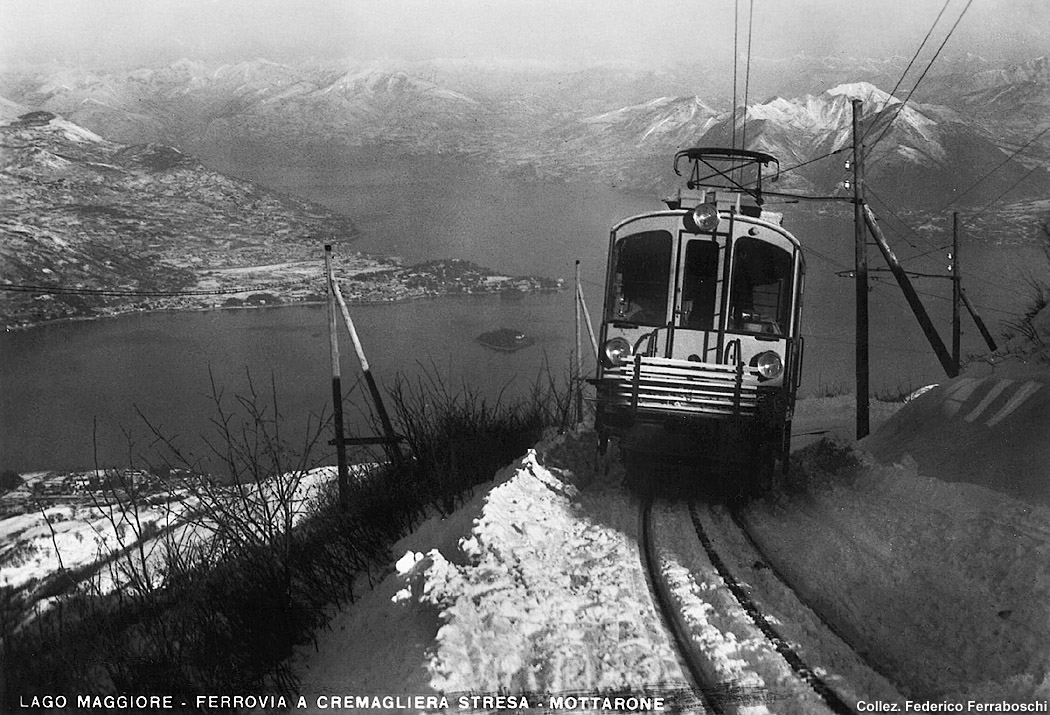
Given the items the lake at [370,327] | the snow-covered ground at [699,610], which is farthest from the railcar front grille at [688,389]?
the lake at [370,327]

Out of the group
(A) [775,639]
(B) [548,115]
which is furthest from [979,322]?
(A) [775,639]

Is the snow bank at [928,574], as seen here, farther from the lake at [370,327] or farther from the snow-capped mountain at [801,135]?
the snow-capped mountain at [801,135]

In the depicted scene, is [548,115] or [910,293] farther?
[548,115]

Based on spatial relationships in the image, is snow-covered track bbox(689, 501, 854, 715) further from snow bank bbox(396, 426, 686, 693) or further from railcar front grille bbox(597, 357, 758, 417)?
railcar front grille bbox(597, 357, 758, 417)

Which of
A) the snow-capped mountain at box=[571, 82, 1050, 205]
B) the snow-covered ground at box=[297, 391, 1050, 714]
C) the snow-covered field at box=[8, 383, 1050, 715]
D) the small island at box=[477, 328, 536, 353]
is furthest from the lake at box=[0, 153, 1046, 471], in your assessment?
the snow-covered ground at box=[297, 391, 1050, 714]

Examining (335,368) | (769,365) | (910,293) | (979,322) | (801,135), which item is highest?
(801,135)

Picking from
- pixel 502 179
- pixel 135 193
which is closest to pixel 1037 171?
pixel 502 179

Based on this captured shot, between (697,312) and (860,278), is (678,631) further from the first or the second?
(860,278)
